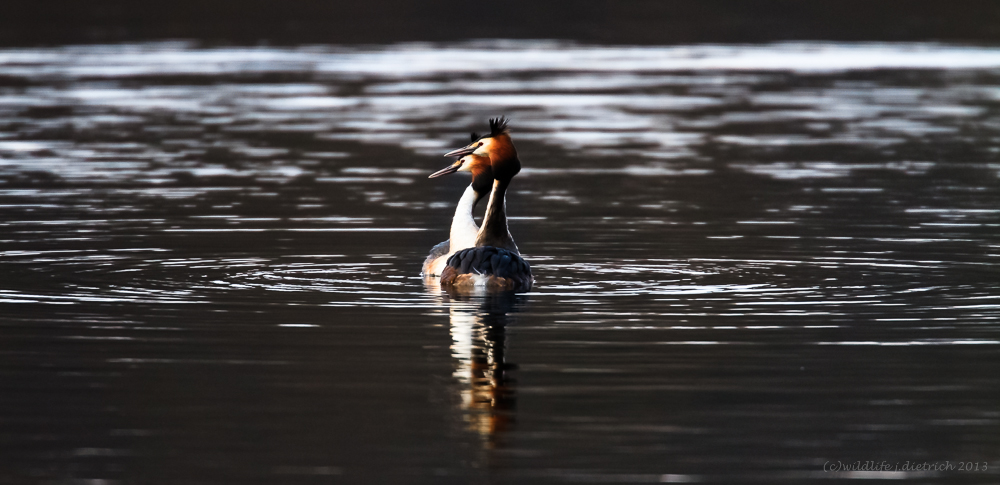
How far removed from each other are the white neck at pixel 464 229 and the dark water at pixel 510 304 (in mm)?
631

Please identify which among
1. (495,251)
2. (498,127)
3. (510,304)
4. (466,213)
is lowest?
(510,304)

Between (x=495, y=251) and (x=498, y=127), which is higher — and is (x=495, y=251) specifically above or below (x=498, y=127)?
below

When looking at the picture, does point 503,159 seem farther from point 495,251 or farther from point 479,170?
point 495,251

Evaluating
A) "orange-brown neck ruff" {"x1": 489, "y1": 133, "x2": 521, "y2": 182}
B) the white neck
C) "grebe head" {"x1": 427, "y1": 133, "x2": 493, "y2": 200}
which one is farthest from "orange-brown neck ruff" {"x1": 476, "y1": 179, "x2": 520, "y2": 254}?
"grebe head" {"x1": 427, "y1": 133, "x2": 493, "y2": 200}

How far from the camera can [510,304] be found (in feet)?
42.4

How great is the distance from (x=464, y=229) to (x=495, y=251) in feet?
3.96

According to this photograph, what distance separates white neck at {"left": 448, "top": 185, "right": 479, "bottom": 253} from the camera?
579 inches

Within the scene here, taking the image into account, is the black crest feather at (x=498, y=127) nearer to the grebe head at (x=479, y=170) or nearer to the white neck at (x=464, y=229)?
the grebe head at (x=479, y=170)

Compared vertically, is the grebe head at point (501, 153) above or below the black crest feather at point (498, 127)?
below

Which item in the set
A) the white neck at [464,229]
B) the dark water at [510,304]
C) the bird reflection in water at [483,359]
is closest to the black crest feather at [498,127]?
the white neck at [464,229]

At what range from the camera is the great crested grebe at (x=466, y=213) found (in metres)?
14.6

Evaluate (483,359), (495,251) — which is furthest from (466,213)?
(483,359)

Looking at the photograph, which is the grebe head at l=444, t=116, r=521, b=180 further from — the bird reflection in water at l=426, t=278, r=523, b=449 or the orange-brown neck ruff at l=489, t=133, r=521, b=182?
the bird reflection in water at l=426, t=278, r=523, b=449

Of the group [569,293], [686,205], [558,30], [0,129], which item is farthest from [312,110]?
[558,30]
